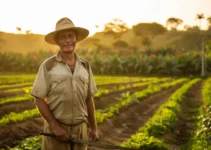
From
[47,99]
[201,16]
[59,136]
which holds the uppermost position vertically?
[201,16]

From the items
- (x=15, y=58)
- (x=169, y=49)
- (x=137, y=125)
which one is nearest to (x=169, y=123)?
(x=137, y=125)

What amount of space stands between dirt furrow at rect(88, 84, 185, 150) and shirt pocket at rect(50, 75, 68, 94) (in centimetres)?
367

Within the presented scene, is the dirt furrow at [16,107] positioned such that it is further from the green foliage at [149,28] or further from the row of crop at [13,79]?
the green foliage at [149,28]

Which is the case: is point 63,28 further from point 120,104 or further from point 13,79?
point 13,79

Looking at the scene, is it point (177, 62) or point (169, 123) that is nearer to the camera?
point (169, 123)

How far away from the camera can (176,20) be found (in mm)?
96375

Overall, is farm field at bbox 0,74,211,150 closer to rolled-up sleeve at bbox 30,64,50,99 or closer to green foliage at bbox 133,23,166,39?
rolled-up sleeve at bbox 30,64,50,99

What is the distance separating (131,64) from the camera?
112ft

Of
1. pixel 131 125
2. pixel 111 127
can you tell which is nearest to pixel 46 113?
pixel 111 127

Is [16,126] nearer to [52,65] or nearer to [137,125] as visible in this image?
[137,125]

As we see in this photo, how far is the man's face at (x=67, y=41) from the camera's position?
3.43 m

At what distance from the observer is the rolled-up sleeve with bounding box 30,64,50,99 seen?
10.6ft

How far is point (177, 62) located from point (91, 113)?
29783 millimetres

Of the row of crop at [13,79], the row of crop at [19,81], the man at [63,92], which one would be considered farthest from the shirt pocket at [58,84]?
the row of crop at [13,79]
